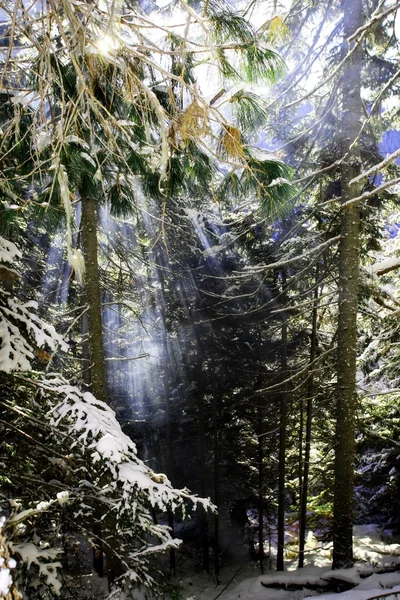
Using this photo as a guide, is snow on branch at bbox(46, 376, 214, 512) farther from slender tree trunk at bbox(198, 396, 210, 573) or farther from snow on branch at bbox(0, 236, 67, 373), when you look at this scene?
slender tree trunk at bbox(198, 396, 210, 573)

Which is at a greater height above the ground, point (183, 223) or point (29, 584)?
point (183, 223)

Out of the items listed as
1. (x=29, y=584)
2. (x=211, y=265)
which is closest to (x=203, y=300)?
(x=211, y=265)

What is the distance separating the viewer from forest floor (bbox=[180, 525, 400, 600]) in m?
6.27

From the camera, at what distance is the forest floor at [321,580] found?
627 cm

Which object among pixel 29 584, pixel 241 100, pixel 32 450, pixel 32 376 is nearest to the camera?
pixel 241 100

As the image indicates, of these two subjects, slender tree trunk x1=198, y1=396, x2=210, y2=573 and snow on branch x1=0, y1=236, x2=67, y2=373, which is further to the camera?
slender tree trunk x1=198, y1=396, x2=210, y2=573

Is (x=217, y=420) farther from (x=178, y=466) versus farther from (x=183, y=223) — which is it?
(x=183, y=223)

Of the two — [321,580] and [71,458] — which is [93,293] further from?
[321,580]

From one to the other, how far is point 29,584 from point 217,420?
32.9ft

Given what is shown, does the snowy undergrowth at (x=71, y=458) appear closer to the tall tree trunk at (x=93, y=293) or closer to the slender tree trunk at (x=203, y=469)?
the tall tree trunk at (x=93, y=293)

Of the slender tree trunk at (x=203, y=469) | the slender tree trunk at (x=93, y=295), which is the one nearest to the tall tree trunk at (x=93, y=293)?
the slender tree trunk at (x=93, y=295)

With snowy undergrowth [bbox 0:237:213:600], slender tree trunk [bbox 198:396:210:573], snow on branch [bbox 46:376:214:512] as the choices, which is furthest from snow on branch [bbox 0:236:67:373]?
slender tree trunk [bbox 198:396:210:573]

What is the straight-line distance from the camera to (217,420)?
42.6 ft

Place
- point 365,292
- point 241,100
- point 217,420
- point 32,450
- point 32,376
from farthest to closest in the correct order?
point 217,420
point 365,292
point 32,376
point 32,450
point 241,100
